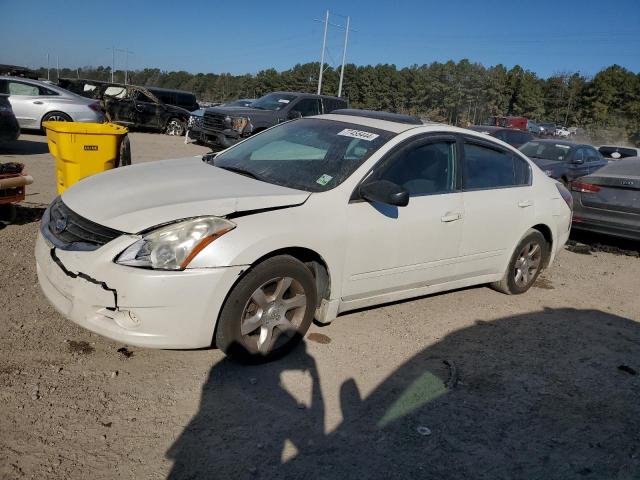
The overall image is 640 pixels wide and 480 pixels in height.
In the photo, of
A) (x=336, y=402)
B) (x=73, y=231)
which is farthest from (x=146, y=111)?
(x=336, y=402)

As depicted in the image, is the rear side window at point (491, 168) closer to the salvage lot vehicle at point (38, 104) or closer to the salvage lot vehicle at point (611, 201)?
the salvage lot vehicle at point (611, 201)

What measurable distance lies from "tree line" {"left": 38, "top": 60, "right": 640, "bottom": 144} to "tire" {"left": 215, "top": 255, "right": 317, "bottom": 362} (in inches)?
1892

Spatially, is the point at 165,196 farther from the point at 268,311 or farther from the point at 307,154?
the point at 307,154

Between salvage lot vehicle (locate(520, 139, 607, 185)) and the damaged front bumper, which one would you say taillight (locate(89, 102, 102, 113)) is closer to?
salvage lot vehicle (locate(520, 139, 607, 185))

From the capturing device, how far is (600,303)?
18.6 ft

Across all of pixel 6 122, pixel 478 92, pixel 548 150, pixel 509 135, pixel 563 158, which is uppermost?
pixel 478 92

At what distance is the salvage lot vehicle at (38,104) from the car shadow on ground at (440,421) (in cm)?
1236

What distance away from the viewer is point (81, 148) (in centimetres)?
627

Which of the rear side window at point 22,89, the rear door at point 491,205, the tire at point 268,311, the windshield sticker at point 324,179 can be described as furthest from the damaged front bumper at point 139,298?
the rear side window at point 22,89

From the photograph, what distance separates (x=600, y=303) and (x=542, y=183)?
1.43 m

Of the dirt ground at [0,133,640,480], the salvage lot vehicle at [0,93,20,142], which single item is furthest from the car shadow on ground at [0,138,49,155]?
the dirt ground at [0,133,640,480]

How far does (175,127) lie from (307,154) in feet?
54.7

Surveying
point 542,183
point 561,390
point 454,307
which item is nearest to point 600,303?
point 542,183

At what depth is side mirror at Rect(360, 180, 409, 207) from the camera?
3.67 metres
